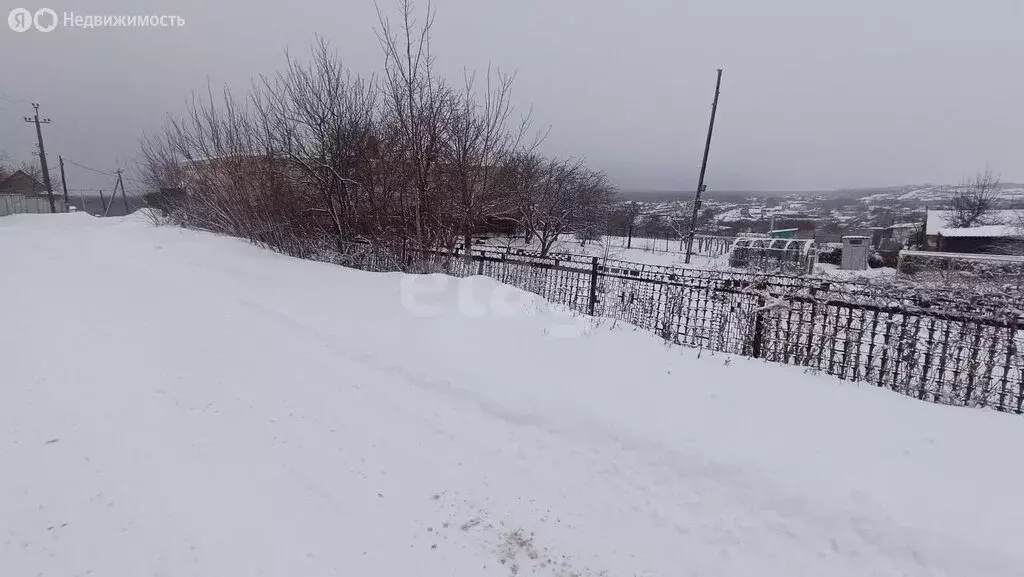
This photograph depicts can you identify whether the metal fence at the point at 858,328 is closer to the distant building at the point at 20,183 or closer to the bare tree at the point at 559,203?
the bare tree at the point at 559,203

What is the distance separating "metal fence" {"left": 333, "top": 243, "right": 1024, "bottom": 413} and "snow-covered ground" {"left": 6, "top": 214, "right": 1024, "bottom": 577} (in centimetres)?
59

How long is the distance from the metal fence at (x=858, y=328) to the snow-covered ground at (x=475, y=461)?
586 millimetres

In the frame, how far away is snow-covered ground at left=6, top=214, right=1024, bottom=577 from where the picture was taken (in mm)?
2162

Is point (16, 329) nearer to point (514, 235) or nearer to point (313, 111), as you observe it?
point (313, 111)

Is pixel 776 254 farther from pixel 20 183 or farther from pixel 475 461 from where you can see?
pixel 20 183

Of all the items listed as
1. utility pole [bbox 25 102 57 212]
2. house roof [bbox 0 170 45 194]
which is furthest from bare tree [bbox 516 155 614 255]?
house roof [bbox 0 170 45 194]

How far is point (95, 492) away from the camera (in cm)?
238

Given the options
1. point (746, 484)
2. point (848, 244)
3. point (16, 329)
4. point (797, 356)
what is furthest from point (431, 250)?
point (848, 244)

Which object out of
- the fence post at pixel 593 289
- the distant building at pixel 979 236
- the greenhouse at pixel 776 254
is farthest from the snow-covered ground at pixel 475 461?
the distant building at pixel 979 236

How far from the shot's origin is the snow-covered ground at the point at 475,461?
216 centimetres

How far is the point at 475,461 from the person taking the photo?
299 centimetres

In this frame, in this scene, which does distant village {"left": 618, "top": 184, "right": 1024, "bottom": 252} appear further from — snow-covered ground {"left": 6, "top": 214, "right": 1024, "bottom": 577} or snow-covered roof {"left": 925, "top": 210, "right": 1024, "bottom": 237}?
snow-covered ground {"left": 6, "top": 214, "right": 1024, "bottom": 577}

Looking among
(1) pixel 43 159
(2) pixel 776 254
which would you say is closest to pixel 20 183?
(1) pixel 43 159

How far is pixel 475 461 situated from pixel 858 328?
377 cm
